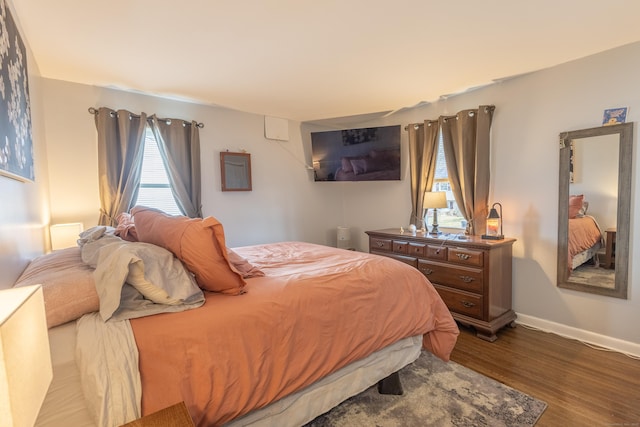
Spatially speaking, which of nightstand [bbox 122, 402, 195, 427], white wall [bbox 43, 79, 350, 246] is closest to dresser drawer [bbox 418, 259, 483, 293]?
white wall [bbox 43, 79, 350, 246]

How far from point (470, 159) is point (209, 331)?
120 inches

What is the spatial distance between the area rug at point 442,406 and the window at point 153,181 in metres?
2.68

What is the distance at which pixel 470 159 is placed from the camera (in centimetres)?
318

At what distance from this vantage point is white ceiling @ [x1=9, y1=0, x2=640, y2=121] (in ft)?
5.92

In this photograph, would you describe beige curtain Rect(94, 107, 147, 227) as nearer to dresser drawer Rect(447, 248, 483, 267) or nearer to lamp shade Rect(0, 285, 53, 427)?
lamp shade Rect(0, 285, 53, 427)

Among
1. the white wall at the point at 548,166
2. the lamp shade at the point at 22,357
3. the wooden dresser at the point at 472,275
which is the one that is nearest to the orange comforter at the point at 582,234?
the white wall at the point at 548,166

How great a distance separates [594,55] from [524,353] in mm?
2527

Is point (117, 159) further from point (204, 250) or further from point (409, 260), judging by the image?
point (409, 260)

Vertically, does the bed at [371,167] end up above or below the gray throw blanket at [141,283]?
above

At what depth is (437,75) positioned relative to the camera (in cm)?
283

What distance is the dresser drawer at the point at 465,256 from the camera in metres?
2.69

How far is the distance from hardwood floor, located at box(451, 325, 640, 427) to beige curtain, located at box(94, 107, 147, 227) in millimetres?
3366

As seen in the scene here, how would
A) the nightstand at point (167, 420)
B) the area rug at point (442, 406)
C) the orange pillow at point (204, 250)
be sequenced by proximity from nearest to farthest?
the nightstand at point (167, 420)
the orange pillow at point (204, 250)
the area rug at point (442, 406)

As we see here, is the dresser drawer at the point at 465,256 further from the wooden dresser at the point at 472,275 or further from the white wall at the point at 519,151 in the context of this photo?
the white wall at the point at 519,151
